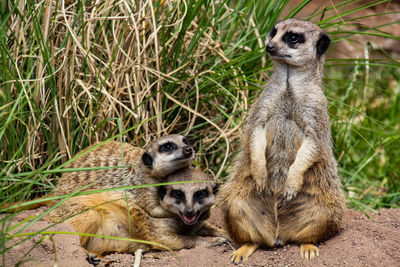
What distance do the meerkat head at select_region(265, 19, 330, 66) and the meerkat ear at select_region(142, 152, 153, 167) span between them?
961 mm

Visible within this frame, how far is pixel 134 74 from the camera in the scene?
11.3ft

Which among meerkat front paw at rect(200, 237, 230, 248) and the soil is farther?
meerkat front paw at rect(200, 237, 230, 248)

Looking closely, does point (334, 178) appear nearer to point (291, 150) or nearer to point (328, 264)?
point (291, 150)

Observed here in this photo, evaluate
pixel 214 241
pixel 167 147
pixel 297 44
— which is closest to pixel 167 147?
pixel 167 147

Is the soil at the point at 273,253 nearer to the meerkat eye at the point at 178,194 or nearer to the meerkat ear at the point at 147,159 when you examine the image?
the meerkat eye at the point at 178,194

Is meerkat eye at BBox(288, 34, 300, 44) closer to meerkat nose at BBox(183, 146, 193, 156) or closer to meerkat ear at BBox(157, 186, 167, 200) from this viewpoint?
meerkat nose at BBox(183, 146, 193, 156)

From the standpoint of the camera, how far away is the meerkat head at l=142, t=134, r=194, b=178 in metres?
3.09

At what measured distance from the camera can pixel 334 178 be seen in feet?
8.93

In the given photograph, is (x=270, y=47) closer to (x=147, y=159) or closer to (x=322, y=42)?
(x=322, y=42)

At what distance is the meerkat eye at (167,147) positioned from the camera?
311cm

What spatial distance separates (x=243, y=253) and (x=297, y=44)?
1077 mm

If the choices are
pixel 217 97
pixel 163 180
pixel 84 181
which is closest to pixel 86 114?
pixel 84 181

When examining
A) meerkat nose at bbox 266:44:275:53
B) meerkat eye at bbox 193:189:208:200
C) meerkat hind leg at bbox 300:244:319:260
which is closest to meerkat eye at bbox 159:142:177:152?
meerkat eye at bbox 193:189:208:200

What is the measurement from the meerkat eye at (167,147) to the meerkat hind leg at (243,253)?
2.49 ft
